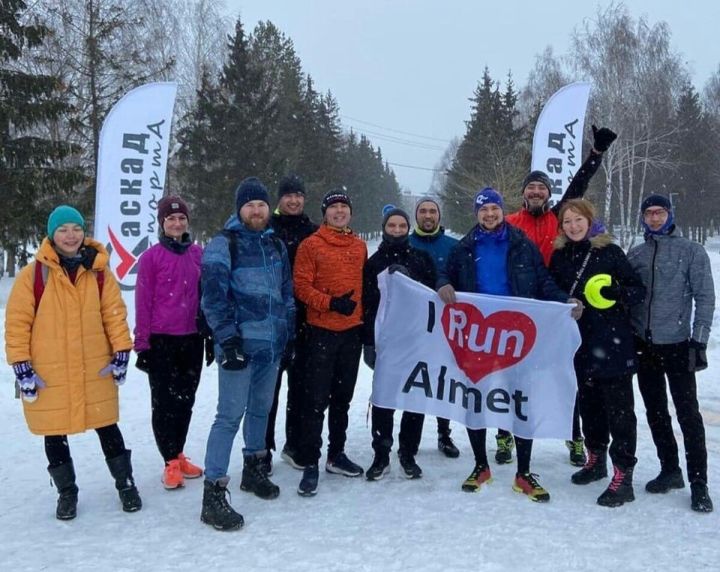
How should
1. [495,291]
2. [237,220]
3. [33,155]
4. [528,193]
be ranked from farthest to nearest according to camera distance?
1. [33,155]
2. [528,193]
3. [495,291]
4. [237,220]

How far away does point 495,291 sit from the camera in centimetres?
435

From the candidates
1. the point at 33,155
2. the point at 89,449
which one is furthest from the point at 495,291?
the point at 33,155

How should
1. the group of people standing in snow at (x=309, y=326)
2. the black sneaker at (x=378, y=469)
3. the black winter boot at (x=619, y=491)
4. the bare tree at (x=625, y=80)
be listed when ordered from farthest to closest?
the bare tree at (x=625, y=80) → the black sneaker at (x=378, y=469) → the black winter boot at (x=619, y=491) → the group of people standing in snow at (x=309, y=326)

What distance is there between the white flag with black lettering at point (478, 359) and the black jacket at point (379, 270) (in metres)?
0.06

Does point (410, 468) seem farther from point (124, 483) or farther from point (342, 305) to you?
point (124, 483)

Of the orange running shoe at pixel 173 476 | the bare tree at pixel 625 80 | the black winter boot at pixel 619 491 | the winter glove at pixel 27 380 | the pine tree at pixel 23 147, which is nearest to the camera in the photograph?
the winter glove at pixel 27 380

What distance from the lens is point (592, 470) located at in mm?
4457

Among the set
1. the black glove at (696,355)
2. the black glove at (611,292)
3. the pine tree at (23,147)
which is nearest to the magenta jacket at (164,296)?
the black glove at (611,292)

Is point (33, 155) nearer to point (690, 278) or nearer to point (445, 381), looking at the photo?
point (445, 381)

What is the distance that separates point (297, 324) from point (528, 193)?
212 centimetres

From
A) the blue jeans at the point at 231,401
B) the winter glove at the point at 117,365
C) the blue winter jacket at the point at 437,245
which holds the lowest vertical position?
the blue jeans at the point at 231,401

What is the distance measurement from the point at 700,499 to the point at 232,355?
315 centimetres

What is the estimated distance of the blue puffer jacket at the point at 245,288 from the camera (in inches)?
147

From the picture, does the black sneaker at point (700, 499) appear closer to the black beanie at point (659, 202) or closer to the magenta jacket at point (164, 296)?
the black beanie at point (659, 202)
